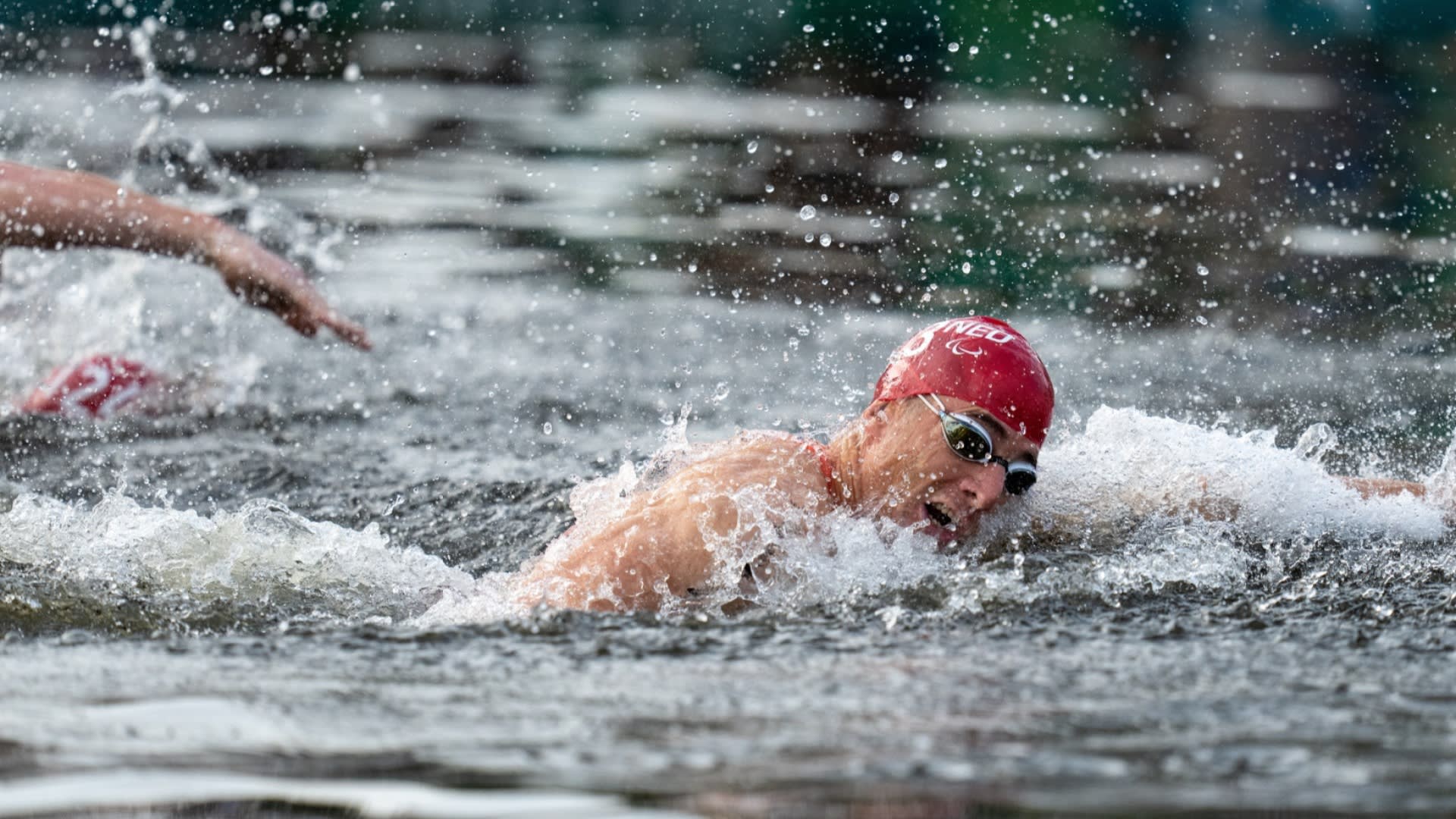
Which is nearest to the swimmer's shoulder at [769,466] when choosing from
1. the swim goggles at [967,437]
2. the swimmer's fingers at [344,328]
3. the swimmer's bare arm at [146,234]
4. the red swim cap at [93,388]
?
the swim goggles at [967,437]

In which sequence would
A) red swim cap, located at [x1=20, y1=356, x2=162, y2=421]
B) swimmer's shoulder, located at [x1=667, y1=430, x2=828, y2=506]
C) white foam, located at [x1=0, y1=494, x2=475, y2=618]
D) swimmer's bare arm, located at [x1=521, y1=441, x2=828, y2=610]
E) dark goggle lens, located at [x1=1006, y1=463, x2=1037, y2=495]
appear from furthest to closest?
red swim cap, located at [x1=20, y1=356, x2=162, y2=421], white foam, located at [x1=0, y1=494, x2=475, y2=618], dark goggle lens, located at [x1=1006, y1=463, x2=1037, y2=495], swimmer's shoulder, located at [x1=667, y1=430, x2=828, y2=506], swimmer's bare arm, located at [x1=521, y1=441, x2=828, y2=610]

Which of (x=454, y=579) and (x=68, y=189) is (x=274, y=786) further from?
(x=68, y=189)

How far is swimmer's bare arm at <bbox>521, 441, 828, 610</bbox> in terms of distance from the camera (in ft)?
16.6

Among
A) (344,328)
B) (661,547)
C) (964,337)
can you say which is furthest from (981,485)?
(344,328)

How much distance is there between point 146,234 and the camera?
6.43m

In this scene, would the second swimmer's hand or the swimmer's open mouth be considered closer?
the swimmer's open mouth

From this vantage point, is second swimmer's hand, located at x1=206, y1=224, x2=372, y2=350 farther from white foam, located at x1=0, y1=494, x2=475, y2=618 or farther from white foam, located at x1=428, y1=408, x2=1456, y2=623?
white foam, located at x1=428, y1=408, x2=1456, y2=623

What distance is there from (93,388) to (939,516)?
475 centimetres

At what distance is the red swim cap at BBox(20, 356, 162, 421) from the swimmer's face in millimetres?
4449

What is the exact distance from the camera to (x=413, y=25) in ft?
73.1

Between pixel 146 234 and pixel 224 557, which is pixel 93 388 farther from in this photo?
pixel 224 557

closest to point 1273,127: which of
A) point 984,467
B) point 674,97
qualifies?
point 674,97

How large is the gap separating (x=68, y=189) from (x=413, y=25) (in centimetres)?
1626

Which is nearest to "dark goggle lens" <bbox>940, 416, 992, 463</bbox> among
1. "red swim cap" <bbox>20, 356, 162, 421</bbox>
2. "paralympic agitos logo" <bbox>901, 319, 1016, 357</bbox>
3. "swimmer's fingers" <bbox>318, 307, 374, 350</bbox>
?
"paralympic agitos logo" <bbox>901, 319, 1016, 357</bbox>
